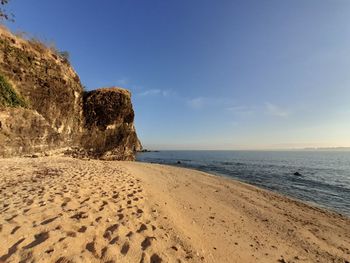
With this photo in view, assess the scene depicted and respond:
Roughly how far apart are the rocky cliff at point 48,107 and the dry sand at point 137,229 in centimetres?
879

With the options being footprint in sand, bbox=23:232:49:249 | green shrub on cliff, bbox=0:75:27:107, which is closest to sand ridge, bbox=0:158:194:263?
footprint in sand, bbox=23:232:49:249

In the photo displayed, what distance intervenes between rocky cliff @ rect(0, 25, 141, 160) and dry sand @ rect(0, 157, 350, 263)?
8.79 meters

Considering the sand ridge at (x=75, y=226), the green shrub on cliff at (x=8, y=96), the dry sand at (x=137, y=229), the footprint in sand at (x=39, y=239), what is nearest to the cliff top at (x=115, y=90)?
the green shrub on cliff at (x=8, y=96)

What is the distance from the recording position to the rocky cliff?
677 inches

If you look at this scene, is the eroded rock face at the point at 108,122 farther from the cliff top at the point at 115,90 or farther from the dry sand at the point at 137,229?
the dry sand at the point at 137,229

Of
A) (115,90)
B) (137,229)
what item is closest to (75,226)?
(137,229)

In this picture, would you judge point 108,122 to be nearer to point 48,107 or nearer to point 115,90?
point 115,90

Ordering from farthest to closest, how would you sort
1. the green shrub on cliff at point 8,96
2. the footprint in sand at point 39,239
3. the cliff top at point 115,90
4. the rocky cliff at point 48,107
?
the cliff top at point 115,90 → the rocky cliff at point 48,107 → the green shrub on cliff at point 8,96 → the footprint in sand at point 39,239

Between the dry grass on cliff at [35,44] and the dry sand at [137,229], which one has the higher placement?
the dry grass on cliff at [35,44]

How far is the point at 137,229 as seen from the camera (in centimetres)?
561

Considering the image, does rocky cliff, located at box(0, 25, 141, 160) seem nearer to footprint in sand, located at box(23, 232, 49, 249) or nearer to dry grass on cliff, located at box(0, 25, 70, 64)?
dry grass on cliff, located at box(0, 25, 70, 64)

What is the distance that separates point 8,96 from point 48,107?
5229mm

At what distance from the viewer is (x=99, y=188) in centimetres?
895

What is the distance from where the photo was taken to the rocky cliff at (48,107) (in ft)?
56.4
